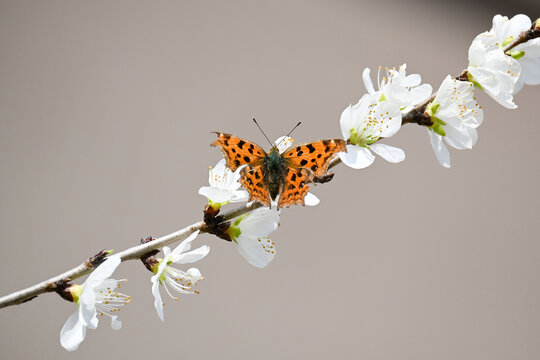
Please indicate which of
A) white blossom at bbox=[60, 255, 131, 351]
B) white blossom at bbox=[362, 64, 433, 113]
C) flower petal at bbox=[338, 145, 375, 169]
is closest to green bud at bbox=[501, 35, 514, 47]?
white blossom at bbox=[362, 64, 433, 113]

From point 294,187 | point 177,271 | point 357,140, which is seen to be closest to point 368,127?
point 357,140

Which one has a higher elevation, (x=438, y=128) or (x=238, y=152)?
(x=238, y=152)

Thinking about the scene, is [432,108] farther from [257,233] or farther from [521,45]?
[257,233]

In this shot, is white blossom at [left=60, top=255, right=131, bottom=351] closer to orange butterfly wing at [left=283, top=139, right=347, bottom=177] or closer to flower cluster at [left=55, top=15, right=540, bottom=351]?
flower cluster at [left=55, top=15, right=540, bottom=351]

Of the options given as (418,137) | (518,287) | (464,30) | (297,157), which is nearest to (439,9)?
(464,30)

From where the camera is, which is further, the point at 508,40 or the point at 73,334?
the point at 508,40

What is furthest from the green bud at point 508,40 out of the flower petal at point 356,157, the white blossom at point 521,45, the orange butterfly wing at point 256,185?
the orange butterfly wing at point 256,185
